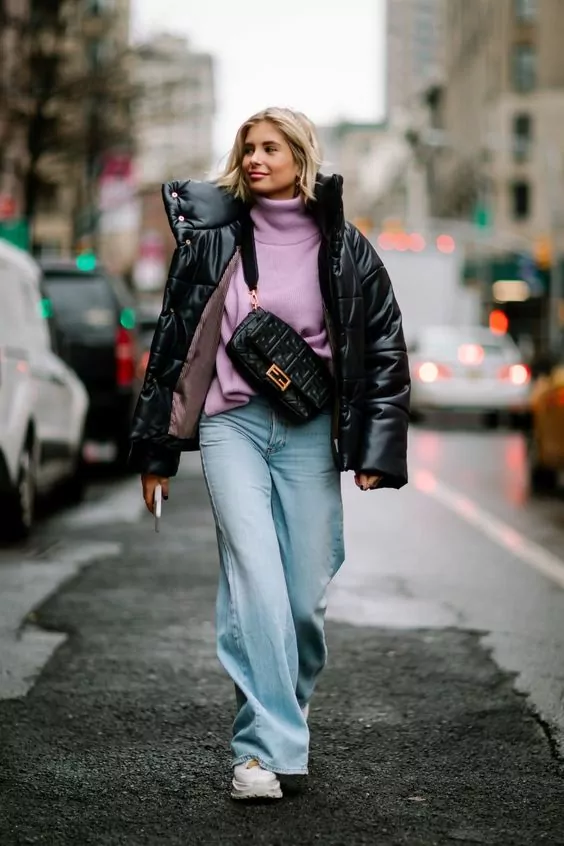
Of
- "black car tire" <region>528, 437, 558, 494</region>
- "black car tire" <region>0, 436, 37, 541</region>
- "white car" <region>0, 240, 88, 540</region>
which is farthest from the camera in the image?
"black car tire" <region>528, 437, 558, 494</region>

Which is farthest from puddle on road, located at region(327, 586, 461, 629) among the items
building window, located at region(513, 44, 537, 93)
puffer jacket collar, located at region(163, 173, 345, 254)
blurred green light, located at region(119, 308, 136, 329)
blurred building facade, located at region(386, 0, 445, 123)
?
blurred building facade, located at region(386, 0, 445, 123)

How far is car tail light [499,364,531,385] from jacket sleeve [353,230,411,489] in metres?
21.4

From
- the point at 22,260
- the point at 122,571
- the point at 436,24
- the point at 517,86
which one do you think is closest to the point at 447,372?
the point at 22,260

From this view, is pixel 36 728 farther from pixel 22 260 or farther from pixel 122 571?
pixel 22 260

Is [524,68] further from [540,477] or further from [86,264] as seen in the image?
[540,477]

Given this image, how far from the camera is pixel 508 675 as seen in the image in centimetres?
620

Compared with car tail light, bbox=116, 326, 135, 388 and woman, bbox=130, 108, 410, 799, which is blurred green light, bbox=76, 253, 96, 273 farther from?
woman, bbox=130, 108, 410, 799

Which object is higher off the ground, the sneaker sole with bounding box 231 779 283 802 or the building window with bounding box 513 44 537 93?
the building window with bounding box 513 44 537 93

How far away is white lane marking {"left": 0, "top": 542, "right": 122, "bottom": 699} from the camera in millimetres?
6133

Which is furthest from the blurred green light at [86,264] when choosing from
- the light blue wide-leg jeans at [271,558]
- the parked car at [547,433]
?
the light blue wide-leg jeans at [271,558]

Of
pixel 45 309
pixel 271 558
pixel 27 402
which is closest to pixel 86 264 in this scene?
pixel 45 309

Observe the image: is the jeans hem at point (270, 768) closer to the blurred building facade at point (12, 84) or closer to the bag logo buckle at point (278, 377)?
the bag logo buckle at point (278, 377)

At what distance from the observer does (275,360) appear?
14.3 ft

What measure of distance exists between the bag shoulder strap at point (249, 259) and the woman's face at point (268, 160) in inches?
5.0
